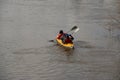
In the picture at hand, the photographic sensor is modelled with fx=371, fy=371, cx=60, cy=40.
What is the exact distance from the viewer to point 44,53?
22.1 metres

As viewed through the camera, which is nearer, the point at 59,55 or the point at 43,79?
the point at 43,79

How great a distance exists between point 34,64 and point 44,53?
63.8 inches

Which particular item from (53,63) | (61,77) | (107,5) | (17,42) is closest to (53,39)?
(17,42)

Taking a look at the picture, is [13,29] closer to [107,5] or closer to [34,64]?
[34,64]

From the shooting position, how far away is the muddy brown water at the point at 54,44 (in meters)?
19.8

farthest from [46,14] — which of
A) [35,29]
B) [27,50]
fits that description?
[27,50]

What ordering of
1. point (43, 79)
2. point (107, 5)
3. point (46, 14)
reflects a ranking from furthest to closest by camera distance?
point (107, 5)
point (46, 14)
point (43, 79)

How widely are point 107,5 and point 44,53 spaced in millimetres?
17301

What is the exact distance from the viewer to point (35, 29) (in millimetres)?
26922

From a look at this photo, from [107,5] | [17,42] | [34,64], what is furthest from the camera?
[107,5]

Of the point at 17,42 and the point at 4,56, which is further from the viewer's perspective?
the point at 17,42

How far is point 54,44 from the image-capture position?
23.7 meters

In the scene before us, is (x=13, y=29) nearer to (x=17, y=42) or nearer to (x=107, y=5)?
(x=17, y=42)

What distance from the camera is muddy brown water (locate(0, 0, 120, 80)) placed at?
19.8m
